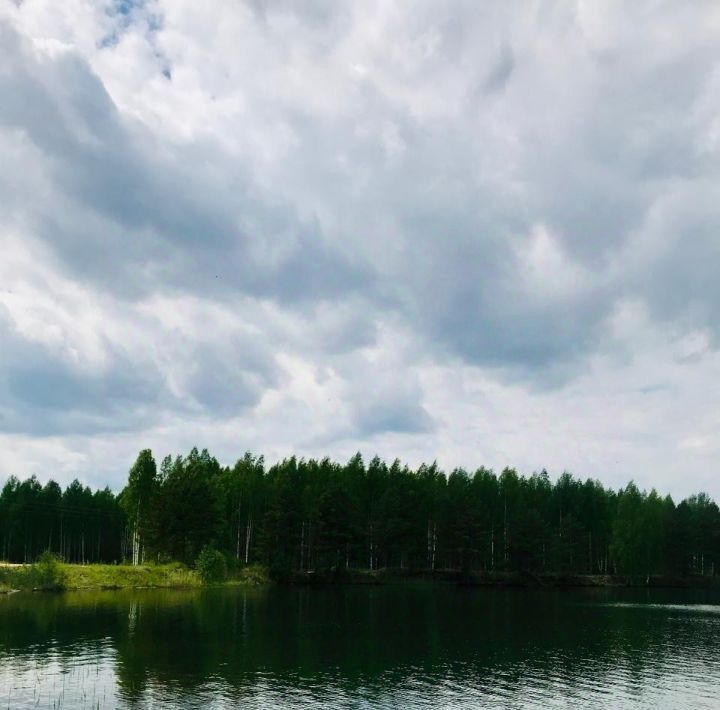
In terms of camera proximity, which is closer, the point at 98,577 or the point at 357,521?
the point at 98,577

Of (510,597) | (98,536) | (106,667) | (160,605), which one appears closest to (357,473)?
(510,597)

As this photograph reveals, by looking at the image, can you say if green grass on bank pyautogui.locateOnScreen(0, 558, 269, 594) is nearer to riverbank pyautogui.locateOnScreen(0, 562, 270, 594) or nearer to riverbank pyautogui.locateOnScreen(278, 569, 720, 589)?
riverbank pyautogui.locateOnScreen(0, 562, 270, 594)

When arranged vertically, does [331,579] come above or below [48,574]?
below

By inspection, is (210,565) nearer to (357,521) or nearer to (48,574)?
(48,574)

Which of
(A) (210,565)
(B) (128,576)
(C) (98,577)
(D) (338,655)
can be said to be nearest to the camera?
(D) (338,655)

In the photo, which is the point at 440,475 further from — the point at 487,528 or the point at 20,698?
the point at 20,698

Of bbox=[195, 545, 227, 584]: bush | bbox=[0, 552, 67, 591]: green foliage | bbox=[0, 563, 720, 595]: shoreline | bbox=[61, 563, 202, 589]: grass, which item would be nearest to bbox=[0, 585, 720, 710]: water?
bbox=[0, 552, 67, 591]: green foliage

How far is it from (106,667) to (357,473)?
5004 inches

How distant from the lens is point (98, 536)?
7628 inches

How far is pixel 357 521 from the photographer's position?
15675cm

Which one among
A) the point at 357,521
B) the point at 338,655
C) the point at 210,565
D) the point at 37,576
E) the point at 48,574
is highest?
the point at 357,521

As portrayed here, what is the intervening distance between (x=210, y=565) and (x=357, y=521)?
134 feet

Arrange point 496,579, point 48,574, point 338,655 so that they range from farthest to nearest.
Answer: point 496,579 < point 48,574 < point 338,655

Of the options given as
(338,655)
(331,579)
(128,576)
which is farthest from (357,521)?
(338,655)
